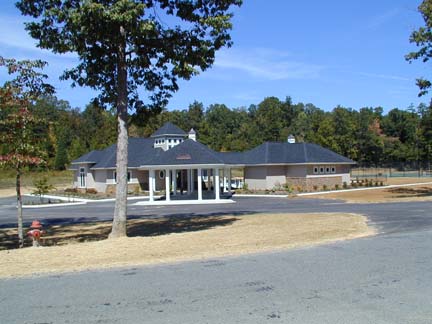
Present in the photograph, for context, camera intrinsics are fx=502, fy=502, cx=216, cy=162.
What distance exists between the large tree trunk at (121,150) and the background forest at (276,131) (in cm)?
5710

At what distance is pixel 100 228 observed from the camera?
2100 cm

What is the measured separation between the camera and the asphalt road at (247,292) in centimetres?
667

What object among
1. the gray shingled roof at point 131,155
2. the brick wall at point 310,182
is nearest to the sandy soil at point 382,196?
the brick wall at point 310,182

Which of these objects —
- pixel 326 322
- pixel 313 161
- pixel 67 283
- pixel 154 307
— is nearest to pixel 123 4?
pixel 67 283

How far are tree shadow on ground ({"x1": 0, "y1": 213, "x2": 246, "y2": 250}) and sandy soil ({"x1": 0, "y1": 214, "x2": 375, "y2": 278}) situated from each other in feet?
0.12

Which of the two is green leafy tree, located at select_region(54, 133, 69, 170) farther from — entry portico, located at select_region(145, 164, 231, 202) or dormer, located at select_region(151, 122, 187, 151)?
entry portico, located at select_region(145, 164, 231, 202)

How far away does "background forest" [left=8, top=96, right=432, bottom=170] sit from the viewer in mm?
86000

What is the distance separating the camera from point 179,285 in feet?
28.1

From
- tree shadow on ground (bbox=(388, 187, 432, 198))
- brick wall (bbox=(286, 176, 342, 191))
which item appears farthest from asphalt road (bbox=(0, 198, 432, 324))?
brick wall (bbox=(286, 176, 342, 191))

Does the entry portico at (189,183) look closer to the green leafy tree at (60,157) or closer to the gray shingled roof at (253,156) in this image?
the gray shingled roof at (253,156)

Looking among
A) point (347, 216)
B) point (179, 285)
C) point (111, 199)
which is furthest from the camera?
point (111, 199)

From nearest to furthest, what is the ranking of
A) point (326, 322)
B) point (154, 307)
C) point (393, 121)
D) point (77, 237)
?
point (326, 322) < point (154, 307) < point (77, 237) < point (393, 121)

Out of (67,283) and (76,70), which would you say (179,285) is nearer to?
(67,283)

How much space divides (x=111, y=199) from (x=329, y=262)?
3445 centimetres
